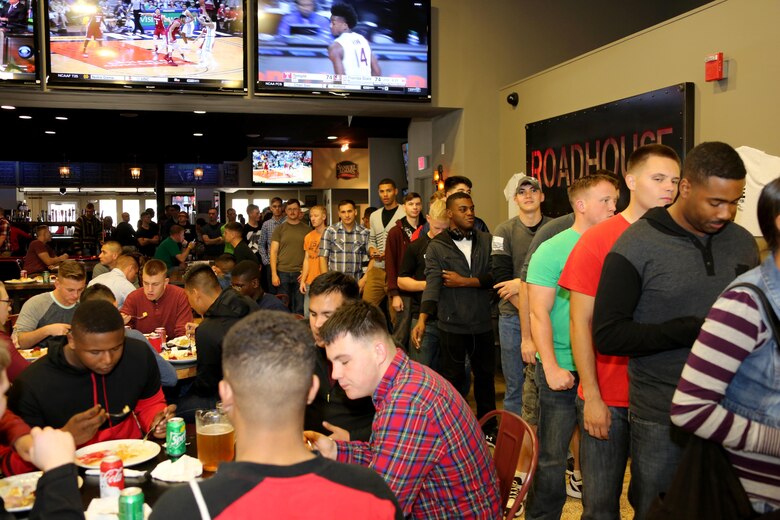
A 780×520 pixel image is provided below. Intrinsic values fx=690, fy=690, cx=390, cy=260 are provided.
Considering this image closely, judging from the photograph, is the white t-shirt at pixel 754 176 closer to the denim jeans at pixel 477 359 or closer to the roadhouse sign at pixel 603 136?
the roadhouse sign at pixel 603 136

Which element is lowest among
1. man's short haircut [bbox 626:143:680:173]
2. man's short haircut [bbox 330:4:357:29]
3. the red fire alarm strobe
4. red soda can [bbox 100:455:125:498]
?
red soda can [bbox 100:455:125:498]

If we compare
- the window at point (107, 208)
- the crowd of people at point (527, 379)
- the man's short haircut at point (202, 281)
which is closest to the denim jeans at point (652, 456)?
the crowd of people at point (527, 379)

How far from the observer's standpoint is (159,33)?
7.24 meters

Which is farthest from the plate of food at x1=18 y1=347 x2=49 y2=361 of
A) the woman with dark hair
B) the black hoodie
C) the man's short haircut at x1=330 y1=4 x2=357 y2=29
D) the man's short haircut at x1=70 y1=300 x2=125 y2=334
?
the man's short haircut at x1=330 y1=4 x2=357 y2=29

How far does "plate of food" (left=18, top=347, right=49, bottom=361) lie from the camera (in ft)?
15.3

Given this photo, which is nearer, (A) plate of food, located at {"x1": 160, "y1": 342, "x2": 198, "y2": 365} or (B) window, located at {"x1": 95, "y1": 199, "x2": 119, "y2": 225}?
(A) plate of food, located at {"x1": 160, "y1": 342, "x2": 198, "y2": 365}

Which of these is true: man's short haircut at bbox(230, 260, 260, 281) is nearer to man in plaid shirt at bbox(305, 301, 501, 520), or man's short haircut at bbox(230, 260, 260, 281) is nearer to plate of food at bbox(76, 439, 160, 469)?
plate of food at bbox(76, 439, 160, 469)

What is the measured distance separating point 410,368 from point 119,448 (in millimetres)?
1253

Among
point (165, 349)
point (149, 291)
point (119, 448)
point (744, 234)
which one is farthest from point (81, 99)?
point (744, 234)

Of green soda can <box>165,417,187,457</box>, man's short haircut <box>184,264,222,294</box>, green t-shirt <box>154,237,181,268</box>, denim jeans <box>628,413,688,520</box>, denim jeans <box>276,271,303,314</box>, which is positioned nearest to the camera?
denim jeans <box>628,413,688,520</box>

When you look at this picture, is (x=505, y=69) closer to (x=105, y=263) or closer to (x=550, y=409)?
(x=105, y=263)

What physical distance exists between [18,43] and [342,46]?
330 cm

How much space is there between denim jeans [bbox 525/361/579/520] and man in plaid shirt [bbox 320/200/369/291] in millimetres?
4459

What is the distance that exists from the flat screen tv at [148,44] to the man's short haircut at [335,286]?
4739 mm
